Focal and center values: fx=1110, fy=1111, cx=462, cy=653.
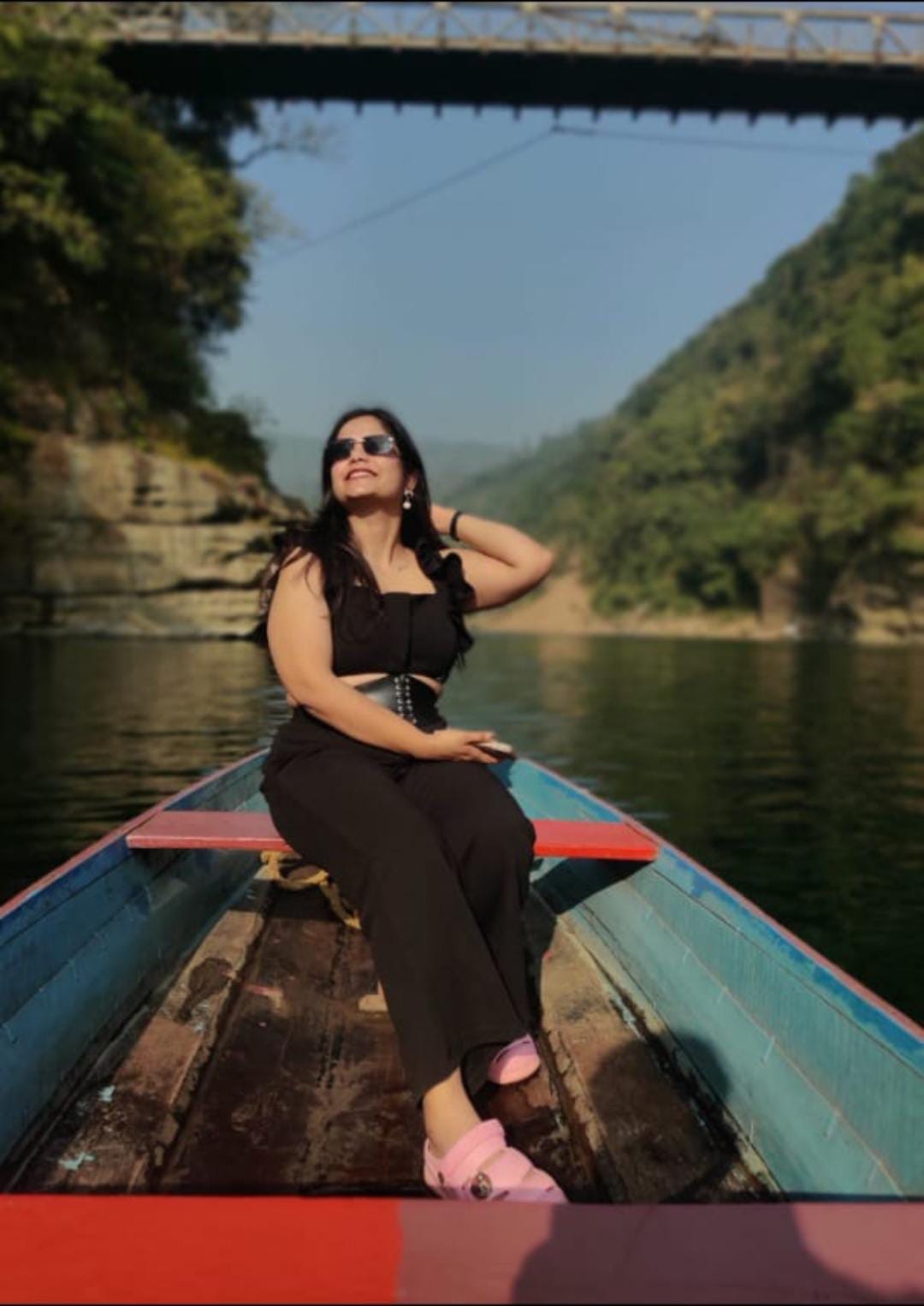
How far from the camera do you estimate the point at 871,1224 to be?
150cm

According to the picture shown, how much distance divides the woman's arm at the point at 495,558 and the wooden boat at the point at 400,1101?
29.0 inches

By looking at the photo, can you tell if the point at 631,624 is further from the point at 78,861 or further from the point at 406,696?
the point at 78,861

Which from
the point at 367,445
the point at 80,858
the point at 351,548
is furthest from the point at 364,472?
the point at 80,858

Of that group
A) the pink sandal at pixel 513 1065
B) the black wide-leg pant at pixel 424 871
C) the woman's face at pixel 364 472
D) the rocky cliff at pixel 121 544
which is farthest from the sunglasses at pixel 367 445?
the rocky cliff at pixel 121 544

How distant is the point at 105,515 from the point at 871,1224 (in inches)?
1009

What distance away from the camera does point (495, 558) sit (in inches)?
131

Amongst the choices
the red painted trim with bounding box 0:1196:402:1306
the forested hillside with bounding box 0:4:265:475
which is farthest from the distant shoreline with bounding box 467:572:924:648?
the red painted trim with bounding box 0:1196:402:1306

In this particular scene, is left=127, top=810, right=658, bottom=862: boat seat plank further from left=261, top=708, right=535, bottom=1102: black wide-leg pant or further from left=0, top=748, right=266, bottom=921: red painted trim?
left=261, top=708, right=535, bottom=1102: black wide-leg pant

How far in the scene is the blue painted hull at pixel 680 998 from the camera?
1.96 meters

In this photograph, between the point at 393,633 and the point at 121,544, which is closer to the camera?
the point at 393,633

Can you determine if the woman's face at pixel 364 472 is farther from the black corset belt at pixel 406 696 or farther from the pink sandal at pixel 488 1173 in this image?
the pink sandal at pixel 488 1173

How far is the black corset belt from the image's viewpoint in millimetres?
2871

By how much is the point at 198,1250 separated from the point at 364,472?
6.37 ft

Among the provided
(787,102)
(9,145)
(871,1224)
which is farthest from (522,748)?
(787,102)
